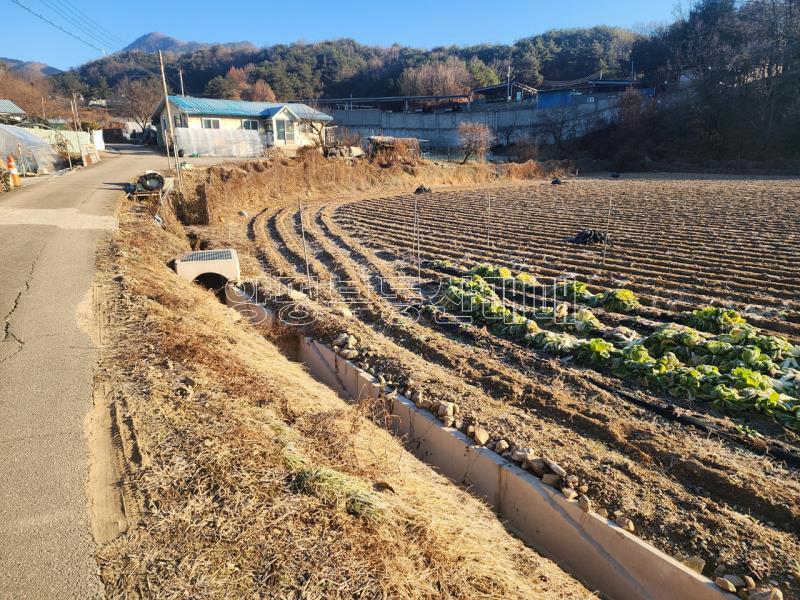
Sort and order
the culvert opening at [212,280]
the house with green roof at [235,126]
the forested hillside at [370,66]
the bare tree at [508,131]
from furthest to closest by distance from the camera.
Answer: the forested hillside at [370,66]
the bare tree at [508,131]
the house with green roof at [235,126]
the culvert opening at [212,280]

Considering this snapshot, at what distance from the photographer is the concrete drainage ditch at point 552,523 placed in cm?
→ 317

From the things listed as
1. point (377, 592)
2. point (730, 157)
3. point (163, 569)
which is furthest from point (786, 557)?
point (730, 157)

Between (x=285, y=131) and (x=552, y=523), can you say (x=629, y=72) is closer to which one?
(x=285, y=131)

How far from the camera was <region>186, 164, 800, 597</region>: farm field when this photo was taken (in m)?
3.55

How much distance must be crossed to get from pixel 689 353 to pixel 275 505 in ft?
15.9

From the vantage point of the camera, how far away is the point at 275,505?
2883 millimetres

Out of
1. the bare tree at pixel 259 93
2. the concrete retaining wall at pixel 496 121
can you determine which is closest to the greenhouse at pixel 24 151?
the concrete retaining wall at pixel 496 121

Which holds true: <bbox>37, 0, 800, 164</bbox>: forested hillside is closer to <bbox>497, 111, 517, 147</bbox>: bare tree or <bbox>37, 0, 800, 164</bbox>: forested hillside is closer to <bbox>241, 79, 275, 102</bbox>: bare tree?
<bbox>241, 79, 275, 102</bbox>: bare tree

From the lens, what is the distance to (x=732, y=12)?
41.8m

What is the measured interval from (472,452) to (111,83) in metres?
86.1

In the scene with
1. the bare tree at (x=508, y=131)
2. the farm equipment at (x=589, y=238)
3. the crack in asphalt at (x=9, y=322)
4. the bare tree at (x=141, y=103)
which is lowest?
the farm equipment at (x=589, y=238)

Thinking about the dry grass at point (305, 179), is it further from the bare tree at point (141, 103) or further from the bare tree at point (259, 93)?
the bare tree at point (259, 93)

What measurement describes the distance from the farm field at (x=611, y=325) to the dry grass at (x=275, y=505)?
0.91 m

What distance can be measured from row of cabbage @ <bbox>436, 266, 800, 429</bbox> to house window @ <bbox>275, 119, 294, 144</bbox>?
32091 millimetres
